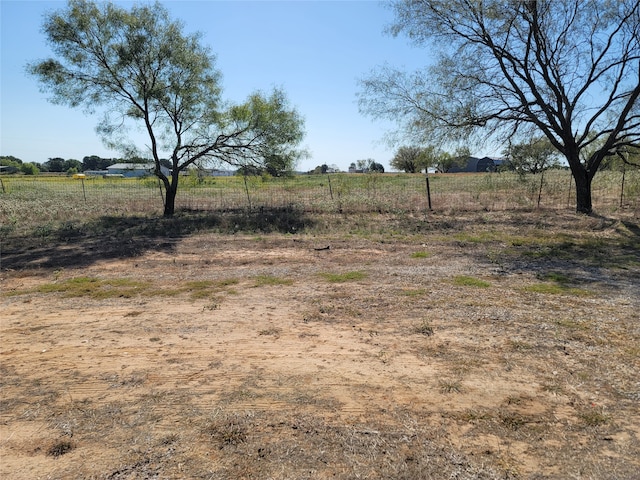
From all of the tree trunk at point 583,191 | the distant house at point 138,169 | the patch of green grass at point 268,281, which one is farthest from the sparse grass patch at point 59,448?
the tree trunk at point 583,191

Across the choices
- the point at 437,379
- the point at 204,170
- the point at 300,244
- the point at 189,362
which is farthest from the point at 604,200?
the point at 189,362

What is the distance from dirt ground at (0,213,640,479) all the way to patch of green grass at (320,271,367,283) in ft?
0.19

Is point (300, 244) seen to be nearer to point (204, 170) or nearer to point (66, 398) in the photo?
point (66, 398)

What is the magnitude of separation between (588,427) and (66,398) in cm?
434

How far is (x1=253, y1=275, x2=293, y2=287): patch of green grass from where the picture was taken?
7371 millimetres

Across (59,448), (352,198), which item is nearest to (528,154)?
(352,198)

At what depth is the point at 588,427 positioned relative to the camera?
316 cm

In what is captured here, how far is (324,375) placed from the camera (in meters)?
3.99

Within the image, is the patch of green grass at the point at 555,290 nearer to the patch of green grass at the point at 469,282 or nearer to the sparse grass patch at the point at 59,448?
the patch of green grass at the point at 469,282

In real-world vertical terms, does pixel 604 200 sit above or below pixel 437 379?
above

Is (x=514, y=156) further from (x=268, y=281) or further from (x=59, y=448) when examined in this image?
(x=59, y=448)

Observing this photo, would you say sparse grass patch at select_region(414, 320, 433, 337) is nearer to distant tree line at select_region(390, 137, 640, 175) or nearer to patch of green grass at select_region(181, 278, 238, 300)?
patch of green grass at select_region(181, 278, 238, 300)

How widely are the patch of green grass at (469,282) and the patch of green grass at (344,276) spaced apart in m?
1.68

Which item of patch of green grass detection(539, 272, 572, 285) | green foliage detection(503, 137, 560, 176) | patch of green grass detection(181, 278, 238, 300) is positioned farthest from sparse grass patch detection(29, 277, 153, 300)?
green foliage detection(503, 137, 560, 176)
